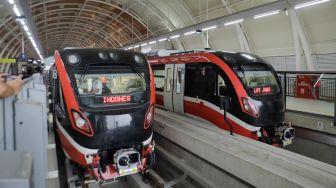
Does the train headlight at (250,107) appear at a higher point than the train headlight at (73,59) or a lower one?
lower

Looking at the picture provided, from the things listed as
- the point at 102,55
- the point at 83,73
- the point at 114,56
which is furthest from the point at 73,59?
the point at 114,56

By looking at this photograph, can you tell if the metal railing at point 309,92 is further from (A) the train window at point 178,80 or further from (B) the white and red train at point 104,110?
(B) the white and red train at point 104,110

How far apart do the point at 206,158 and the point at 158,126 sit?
2011 mm

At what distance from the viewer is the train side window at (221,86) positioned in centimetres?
623

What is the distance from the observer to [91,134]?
4.19 metres

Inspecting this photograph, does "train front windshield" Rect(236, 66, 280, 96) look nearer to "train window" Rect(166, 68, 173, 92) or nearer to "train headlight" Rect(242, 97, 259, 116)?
"train headlight" Rect(242, 97, 259, 116)

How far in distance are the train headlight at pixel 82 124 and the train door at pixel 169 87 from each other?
4.29m

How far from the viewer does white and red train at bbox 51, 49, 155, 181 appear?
424 cm

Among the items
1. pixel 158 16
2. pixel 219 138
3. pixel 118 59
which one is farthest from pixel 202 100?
pixel 158 16

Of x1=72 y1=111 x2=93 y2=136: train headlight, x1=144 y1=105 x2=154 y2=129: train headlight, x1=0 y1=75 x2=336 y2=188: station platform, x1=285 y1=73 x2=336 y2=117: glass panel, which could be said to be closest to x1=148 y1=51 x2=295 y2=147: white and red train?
x1=0 y1=75 x2=336 y2=188: station platform

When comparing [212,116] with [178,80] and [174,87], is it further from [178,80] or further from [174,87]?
[174,87]

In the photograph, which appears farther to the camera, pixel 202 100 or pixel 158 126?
pixel 202 100

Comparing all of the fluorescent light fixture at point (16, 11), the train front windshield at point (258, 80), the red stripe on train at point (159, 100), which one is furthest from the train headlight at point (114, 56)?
the fluorescent light fixture at point (16, 11)

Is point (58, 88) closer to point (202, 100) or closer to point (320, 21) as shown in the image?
point (202, 100)
